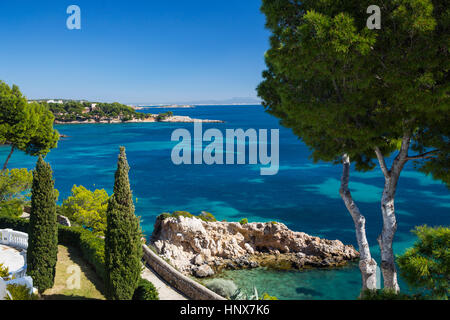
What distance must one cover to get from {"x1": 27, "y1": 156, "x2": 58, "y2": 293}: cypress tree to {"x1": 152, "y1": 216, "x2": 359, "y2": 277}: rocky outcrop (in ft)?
29.8

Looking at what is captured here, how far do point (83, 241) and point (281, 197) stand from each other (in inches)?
1074

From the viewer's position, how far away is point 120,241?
31.3 feet

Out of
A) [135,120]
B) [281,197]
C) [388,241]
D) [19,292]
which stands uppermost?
[135,120]

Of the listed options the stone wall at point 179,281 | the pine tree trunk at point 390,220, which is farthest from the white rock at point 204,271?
the pine tree trunk at point 390,220

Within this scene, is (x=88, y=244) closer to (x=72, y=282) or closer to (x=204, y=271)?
(x=72, y=282)

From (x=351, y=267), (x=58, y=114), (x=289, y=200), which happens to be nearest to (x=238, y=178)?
(x=289, y=200)

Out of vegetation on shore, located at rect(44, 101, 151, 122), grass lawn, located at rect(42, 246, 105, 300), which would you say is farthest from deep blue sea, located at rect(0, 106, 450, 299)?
vegetation on shore, located at rect(44, 101, 151, 122)

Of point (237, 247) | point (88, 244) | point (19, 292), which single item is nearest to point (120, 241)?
point (19, 292)

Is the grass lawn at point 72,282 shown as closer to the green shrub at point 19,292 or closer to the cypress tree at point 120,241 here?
the cypress tree at point 120,241

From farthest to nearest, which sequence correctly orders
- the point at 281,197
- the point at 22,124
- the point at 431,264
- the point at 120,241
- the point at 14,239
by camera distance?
1. the point at 281,197
2. the point at 22,124
3. the point at 14,239
4. the point at 120,241
5. the point at 431,264

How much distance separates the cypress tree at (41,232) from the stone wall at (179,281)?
3.58 m

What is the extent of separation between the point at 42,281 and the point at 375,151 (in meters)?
11.0

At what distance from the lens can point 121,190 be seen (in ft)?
31.6

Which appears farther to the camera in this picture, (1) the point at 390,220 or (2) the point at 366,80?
(1) the point at 390,220
